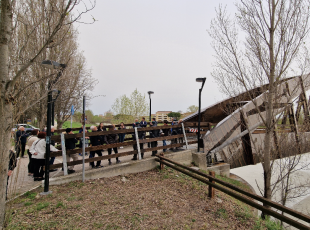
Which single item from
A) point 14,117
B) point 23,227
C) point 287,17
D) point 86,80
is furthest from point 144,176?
point 86,80

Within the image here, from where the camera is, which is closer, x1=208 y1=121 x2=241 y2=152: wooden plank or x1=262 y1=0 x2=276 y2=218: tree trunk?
x1=262 y1=0 x2=276 y2=218: tree trunk

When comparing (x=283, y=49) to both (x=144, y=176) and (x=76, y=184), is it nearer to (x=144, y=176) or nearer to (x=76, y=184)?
(x=144, y=176)

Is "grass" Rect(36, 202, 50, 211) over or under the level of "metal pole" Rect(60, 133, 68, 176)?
under

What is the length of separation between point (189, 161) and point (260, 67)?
15.3 feet

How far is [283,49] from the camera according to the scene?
616 centimetres

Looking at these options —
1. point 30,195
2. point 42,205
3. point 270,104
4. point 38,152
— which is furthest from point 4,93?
point 270,104

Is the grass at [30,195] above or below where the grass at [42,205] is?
above

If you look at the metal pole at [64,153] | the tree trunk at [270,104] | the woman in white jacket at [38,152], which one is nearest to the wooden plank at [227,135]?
the tree trunk at [270,104]

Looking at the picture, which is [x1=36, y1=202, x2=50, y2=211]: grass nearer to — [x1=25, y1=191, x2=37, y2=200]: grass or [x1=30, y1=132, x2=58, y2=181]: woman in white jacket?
[x1=25, y1=191, x2=37, y2=200]: grass

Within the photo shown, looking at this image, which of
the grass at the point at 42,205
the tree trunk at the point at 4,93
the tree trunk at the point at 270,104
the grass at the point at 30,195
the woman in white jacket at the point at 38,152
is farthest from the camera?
the tree trunk at the point at 270,104

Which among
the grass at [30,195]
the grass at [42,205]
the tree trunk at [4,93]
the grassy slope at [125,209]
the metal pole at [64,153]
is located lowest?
the grassy slope at [125,209]

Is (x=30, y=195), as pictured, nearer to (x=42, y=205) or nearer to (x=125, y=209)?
(x=42, y=205)

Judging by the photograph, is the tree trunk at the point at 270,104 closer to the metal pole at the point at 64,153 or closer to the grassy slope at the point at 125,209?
the grassy slope at the point at 125,209

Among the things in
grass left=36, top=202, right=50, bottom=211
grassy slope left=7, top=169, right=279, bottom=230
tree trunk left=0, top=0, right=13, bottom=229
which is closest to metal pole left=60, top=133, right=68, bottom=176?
grassy slope left=7, top=169, right=279, bottom=230
